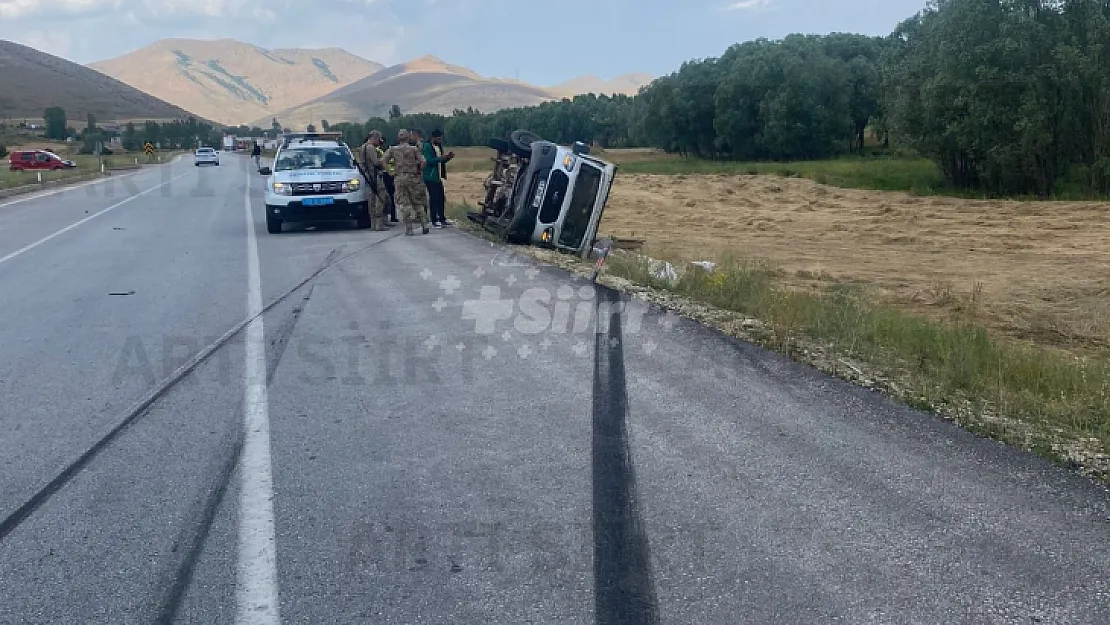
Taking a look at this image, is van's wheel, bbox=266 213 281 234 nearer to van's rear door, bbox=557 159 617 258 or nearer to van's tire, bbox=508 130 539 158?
van's tire, bbox=508 130 539 158

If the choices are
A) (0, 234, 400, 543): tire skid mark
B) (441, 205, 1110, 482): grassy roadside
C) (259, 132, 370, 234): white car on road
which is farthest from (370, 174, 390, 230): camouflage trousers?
(441, 205, 1110, 482): grassy roadside

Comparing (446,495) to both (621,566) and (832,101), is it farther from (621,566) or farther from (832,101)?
(832,101)

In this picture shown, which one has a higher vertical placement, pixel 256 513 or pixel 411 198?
pixel 411 198

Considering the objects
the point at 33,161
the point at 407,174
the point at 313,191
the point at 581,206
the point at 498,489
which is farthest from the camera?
the point at 33,161

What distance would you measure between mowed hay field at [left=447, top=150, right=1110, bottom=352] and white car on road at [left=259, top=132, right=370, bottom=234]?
561 centimetres

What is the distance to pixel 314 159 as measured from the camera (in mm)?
18531

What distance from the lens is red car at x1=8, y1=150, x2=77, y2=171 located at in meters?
52.7

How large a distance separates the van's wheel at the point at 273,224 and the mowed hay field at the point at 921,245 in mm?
6935

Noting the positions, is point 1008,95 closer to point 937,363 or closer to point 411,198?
point 411,198

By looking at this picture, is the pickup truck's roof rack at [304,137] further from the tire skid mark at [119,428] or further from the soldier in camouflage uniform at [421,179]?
the tire skid mark at [119,428]

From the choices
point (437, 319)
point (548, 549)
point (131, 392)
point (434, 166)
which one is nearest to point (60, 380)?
point (131, 392)

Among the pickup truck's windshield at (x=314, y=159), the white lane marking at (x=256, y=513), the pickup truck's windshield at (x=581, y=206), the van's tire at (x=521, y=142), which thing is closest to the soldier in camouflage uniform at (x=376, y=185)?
the pickup truck's windshield at (x=314, y=159)

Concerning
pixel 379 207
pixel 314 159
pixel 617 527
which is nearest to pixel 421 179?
pixel 379 207

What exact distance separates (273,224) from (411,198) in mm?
2926
